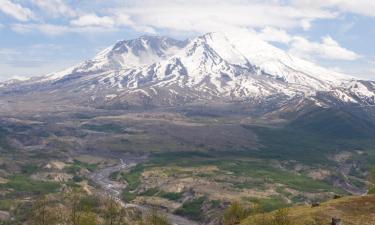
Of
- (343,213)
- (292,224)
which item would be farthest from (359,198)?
Answer: (292,224)

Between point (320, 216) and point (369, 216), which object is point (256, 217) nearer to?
point (320, 216)

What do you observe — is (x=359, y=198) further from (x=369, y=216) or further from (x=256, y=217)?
(x=256, y=217)

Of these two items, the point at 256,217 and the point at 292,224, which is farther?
the point at 256,217

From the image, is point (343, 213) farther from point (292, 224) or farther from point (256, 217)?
point (256, 217)

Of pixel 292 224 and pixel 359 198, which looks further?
pixel 359 198

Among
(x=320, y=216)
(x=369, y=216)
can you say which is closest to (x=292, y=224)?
(x=320, y=216)

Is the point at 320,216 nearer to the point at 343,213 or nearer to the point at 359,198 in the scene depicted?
the point at 343,213

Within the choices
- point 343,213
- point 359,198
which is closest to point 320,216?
point 343,213
